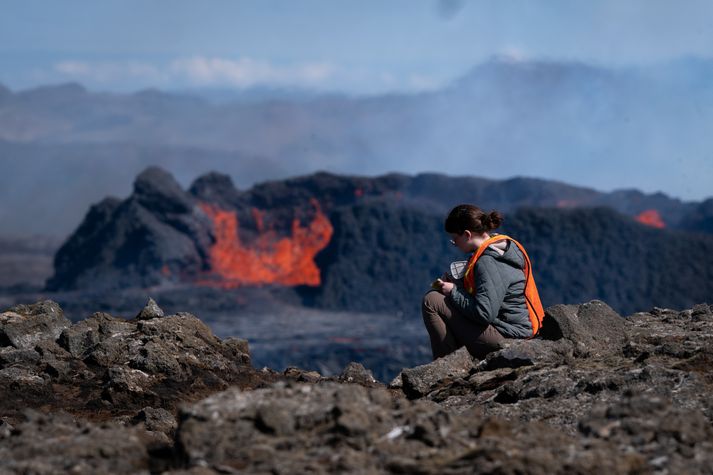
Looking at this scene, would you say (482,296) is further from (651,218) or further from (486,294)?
(651,218)

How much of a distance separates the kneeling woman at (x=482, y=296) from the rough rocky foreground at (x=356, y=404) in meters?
0.20

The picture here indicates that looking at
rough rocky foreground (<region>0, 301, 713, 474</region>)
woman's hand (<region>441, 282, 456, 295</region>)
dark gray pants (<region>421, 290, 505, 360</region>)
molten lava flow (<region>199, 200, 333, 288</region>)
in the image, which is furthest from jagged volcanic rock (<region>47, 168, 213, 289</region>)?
woman's hand (<region>441, 282, 456, 295</region>)

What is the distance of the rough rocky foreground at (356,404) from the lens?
5743mm

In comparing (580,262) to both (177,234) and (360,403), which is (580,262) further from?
(360,403)

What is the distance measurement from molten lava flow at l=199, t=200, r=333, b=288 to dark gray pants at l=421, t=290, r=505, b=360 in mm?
56838

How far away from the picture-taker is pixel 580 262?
190 feet

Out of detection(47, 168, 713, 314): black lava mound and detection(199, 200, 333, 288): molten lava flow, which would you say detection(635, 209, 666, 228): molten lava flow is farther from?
detection(199, 200, 333, 288): molten lava flow

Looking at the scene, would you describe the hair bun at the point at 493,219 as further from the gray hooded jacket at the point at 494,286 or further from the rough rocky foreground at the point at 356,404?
the rough rocky foreground at the point at 356,404

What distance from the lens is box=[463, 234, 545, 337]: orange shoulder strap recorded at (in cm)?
913

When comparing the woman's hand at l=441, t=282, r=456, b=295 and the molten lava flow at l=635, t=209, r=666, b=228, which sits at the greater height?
the molten lava flow at l=635, t=209, r=666, b=228

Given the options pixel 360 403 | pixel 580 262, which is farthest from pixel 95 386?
pixel 580 262

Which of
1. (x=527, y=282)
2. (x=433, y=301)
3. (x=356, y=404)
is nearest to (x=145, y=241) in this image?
(x=433, y=301)

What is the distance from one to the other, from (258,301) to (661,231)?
23936mm

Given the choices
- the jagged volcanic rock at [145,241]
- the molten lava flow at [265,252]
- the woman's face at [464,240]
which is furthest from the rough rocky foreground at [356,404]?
the jagged volcanic rock at [145,241]
